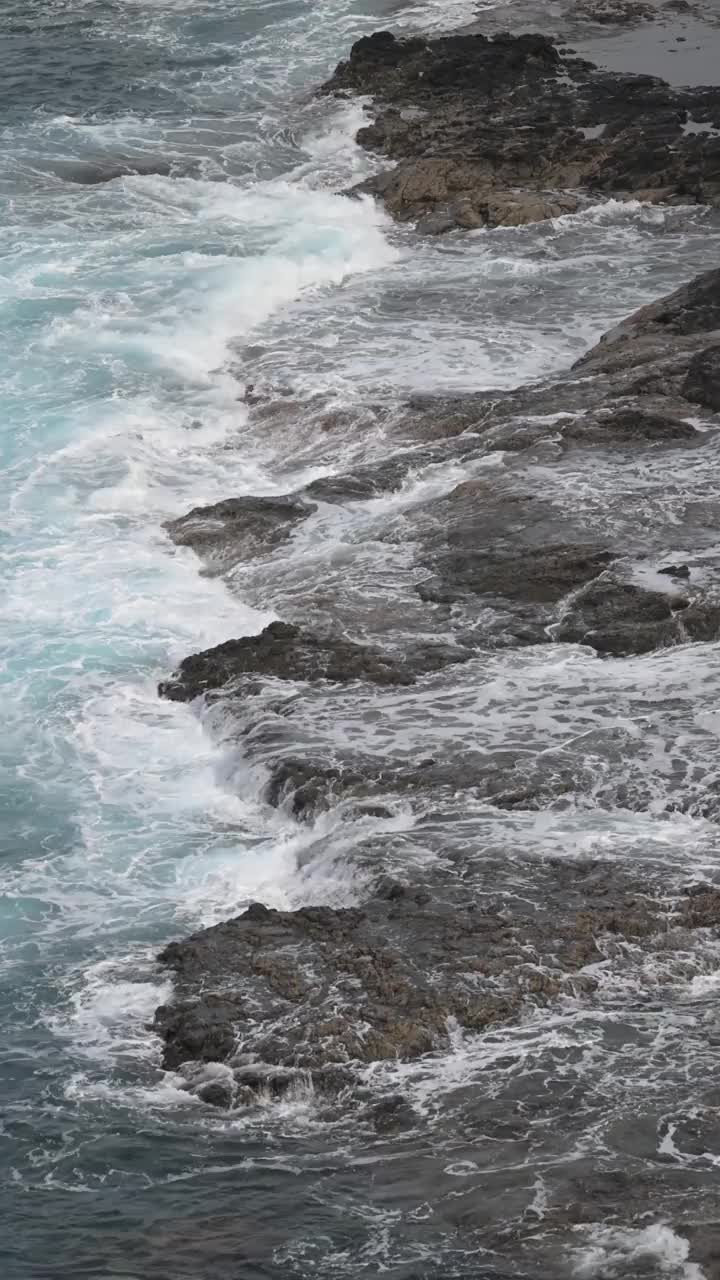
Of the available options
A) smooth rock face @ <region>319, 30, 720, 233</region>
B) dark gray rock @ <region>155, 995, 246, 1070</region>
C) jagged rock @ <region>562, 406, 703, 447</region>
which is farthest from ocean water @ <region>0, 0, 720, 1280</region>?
jagged rock @ <region>562, 406, 703, 447</region>

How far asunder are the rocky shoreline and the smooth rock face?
6.43m

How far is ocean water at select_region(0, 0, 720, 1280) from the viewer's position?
1048 cm

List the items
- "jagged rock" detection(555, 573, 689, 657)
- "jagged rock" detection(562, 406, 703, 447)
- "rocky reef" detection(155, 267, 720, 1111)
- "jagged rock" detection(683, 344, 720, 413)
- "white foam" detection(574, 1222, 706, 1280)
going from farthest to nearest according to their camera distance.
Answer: "jagged rock" detection(683, 344, 720, 413) → "jagged rock" detection(562, 406, 703, 447) → "jagged rock" detection(555, 573, 689, 657) → "rocky reef" detection(155, 267, 720, 1111) → "white foam" detection(574, 1222, 706, 1280)

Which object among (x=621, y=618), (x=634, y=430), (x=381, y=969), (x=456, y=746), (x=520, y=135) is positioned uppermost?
(x=520, y=135)

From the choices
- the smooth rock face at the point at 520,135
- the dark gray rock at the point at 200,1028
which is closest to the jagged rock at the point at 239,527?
the dark gray rock at the point at 200,1028

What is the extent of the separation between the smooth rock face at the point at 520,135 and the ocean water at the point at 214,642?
72 centimetres

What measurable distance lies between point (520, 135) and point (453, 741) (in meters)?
17.5

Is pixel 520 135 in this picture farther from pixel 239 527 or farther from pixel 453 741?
pixel 453 741

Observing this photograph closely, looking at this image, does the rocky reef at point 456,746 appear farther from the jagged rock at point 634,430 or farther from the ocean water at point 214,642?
the ocean water at point 214,642

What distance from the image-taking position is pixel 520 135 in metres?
29.7

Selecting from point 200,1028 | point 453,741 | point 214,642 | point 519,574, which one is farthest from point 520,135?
point 200,1028

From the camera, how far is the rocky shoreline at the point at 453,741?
11.9m

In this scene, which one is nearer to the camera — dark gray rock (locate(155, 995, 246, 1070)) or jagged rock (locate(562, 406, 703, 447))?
dark gray rock (locate(155, 995, 246, 1070))

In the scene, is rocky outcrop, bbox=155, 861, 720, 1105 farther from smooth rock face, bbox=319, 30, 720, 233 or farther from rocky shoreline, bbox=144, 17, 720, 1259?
smooth rock face, bbox=319, 30, 720, 233
